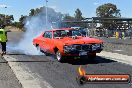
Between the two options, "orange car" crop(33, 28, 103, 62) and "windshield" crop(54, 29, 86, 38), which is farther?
"windshield" crop(54, 29, 86, 38)

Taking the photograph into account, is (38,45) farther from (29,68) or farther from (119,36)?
(119,36)

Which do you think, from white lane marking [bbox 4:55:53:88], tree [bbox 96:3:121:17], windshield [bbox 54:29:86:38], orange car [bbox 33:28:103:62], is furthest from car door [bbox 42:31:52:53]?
tree [bbox 96:3:121:17]

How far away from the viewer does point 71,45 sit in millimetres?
14820

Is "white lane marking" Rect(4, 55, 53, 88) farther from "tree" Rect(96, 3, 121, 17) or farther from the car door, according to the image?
"tree" Rect(96, 3, 121, 17)

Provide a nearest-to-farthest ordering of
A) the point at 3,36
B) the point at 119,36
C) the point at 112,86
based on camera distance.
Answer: the point at 112,86 → the point at 3,36 → the point at 119,36

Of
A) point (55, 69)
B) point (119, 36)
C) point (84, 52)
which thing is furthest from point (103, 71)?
point (119, 36)

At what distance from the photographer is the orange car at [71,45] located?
48.8 feet

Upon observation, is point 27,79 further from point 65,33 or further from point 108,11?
point 108,11

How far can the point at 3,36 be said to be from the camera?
758 inches

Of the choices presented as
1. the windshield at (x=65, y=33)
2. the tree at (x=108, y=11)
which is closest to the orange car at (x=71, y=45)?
the windshield at (x=65, y=33)

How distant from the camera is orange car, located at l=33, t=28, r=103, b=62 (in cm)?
1488

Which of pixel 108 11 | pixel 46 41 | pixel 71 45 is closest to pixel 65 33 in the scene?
pixel 46 41

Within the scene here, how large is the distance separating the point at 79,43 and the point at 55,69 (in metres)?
2.42

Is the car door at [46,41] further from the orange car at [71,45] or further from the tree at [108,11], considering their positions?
the tree at [108,11]
